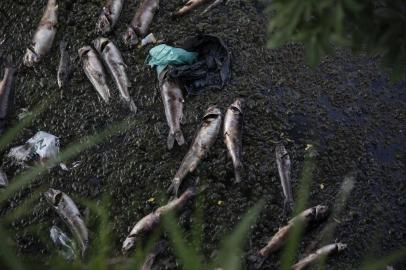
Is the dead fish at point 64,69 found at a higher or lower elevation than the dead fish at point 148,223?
higher

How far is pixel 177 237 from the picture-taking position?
1.77m

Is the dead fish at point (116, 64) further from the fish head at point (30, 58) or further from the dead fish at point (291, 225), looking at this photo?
the dead fish at point (291, 225)

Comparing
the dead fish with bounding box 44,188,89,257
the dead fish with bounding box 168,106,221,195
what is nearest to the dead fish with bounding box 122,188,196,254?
the dead fish with bounding box 168,106,221,195

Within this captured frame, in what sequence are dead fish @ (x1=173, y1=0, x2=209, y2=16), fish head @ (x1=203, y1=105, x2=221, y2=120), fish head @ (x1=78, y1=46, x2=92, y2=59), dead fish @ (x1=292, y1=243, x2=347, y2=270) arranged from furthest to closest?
1. dead fish @ (x1=173, y1=0, x2=209, y2=16)
2. fish head @ (x1=78, y1=46, x2=92, y2=59)
3. fish head @ (x1=203, y1=105, x2=221, y2=120)
4. dead fish @ (x1=292, y1=243, x2=347, y2=270)

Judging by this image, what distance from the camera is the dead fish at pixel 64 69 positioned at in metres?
4.93

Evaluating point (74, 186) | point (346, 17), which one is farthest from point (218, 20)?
point (346, 17)

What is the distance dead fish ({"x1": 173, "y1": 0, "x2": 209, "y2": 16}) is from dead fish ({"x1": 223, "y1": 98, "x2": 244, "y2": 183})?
1206mm

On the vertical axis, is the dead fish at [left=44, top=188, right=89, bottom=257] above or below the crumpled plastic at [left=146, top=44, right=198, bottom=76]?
below

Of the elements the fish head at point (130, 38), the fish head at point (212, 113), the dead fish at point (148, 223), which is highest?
the fish head at point (130, 38)

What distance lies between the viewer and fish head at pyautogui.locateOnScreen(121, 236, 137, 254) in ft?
12.3

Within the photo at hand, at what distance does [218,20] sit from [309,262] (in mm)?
2473

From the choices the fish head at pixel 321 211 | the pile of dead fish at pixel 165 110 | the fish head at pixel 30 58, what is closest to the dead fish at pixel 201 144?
the pile of dead fish at pixel 165 110

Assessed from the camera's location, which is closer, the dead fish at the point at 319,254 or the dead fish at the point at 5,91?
the dead fish at the point at 319,254

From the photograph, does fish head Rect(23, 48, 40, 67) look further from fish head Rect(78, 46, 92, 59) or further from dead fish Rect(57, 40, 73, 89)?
fish head Rect(78, 46, 92, 59)
